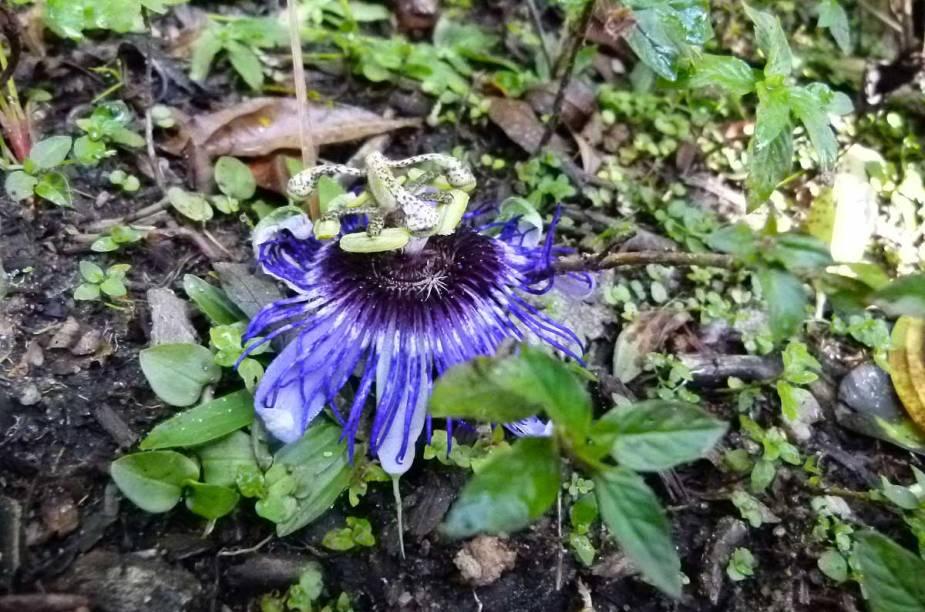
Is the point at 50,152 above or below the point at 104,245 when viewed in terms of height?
above

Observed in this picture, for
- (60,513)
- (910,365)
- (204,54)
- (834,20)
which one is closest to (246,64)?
(204,54)

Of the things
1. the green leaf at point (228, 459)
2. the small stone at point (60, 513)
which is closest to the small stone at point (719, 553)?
the green leaf at point (228, 459)

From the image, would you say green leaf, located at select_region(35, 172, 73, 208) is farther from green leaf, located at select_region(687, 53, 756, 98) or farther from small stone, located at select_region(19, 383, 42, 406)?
green leaf, located at select_region(687, 53, 756, 98)

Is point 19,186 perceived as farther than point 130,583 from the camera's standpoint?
Yes

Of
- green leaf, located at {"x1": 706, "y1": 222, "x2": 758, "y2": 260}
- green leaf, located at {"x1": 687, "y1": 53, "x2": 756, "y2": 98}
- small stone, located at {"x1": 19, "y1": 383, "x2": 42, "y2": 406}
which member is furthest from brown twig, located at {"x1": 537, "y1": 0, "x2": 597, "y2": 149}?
small stone, located at {"x1": 19, "y1": 383, "x2": 42, "y2": 406}

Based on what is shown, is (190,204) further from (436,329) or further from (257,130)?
(436,329)

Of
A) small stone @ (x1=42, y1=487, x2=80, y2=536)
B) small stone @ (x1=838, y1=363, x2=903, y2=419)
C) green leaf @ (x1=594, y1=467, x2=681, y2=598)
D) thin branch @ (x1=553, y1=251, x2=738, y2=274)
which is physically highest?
thin branch @ (x1=553, y1=251, x2=738, y2=274)
